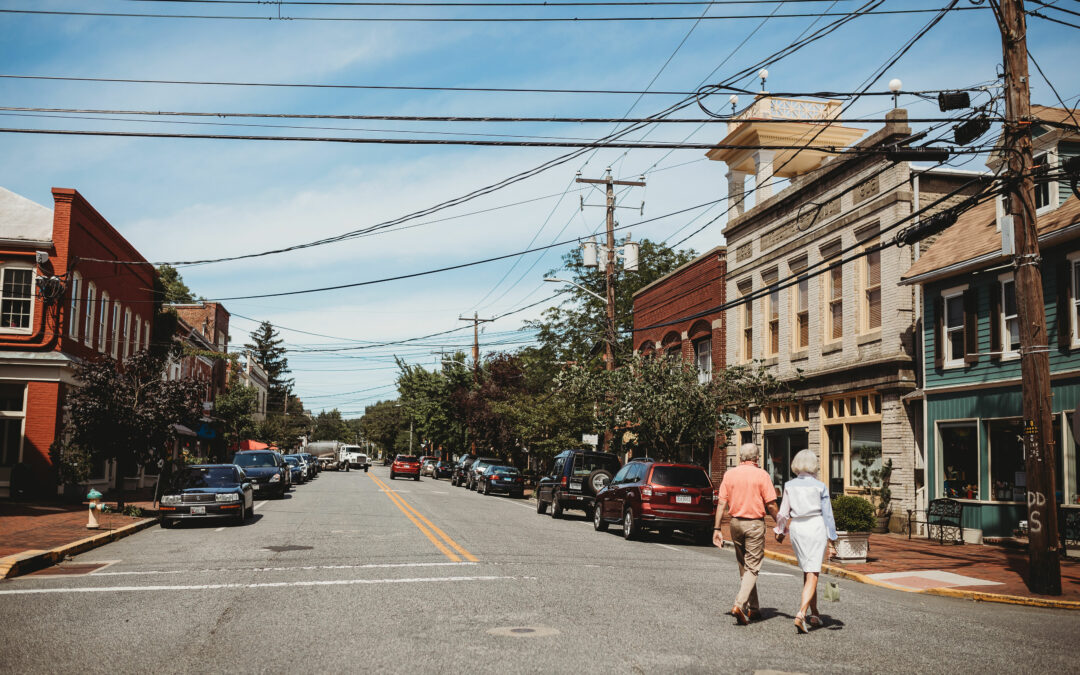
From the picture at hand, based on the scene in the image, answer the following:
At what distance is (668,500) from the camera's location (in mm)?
19344

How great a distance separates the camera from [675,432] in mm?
25438

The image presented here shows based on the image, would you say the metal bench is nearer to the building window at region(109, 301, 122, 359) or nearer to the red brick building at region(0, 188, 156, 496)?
the red brick building at region(0, 188, 156, 496)

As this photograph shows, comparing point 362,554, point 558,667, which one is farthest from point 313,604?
point 362,554

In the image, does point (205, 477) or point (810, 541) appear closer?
point (810, 541)

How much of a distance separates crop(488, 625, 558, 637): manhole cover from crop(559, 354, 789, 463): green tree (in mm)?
16354

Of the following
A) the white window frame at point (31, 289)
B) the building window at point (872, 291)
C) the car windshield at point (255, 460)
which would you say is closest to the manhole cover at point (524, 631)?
the building window at point (872, 291)

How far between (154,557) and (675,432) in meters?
14.6

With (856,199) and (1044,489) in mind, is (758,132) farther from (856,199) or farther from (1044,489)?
(1044,489)

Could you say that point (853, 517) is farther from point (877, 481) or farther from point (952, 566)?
point (877, 481)

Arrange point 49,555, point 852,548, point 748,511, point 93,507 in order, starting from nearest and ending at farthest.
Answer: point 748,511 < point 49,555 < point 852,548 < point 93,507

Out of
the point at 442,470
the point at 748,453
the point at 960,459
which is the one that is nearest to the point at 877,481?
the point at 960,459

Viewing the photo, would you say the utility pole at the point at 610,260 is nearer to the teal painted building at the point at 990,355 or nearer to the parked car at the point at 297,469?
the teal painted building at the point at 990,355

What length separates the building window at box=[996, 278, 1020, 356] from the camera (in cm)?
1953

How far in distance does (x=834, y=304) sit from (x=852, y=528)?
1073cm
